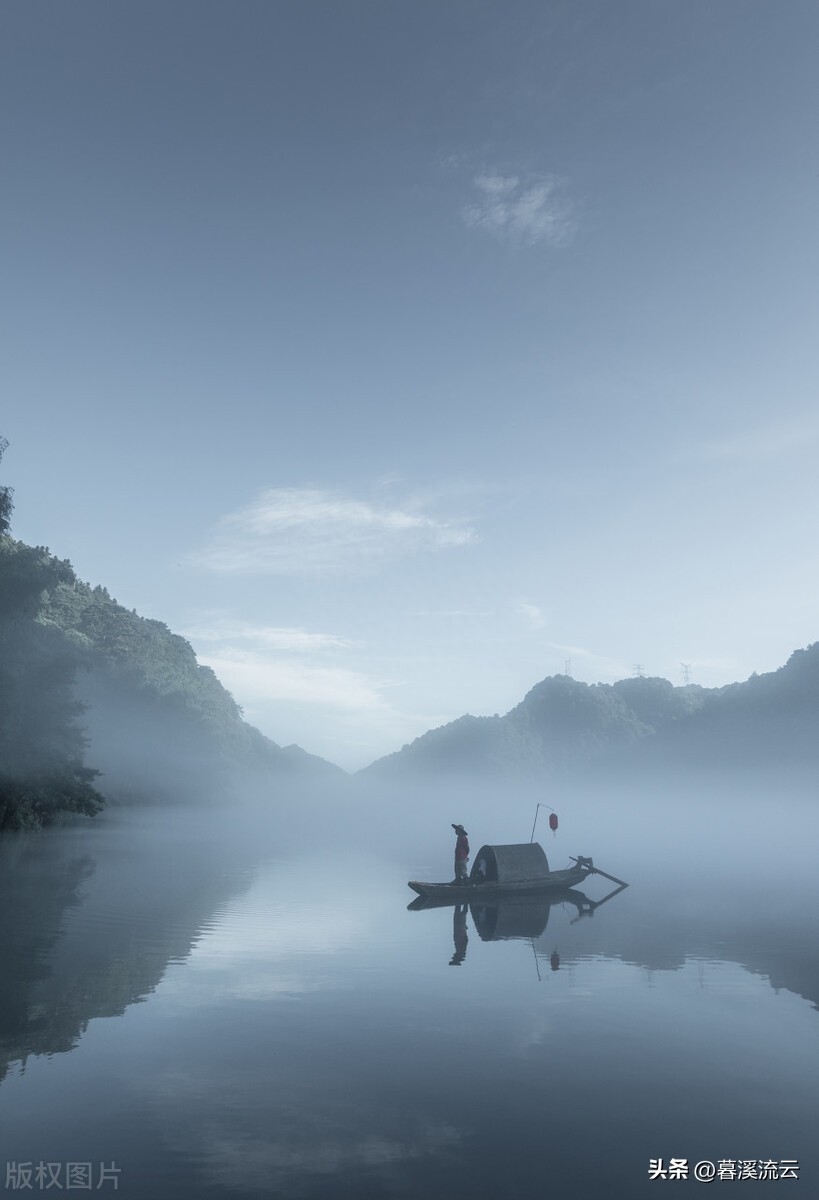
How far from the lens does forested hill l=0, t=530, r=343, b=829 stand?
1880 inches

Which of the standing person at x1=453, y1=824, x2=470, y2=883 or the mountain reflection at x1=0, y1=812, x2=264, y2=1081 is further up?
the standing person at x1=453, y1=824, x2=470, y2=883

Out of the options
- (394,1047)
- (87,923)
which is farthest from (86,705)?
(394,1047)

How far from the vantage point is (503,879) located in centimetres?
3331

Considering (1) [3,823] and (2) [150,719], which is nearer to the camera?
(1) [3,823]

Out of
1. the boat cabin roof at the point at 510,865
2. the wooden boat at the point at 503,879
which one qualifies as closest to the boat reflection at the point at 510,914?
the wooden boat at the point at 503,879

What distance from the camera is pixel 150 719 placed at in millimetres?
114500

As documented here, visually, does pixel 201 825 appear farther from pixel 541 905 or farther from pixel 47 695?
pixel 541 905

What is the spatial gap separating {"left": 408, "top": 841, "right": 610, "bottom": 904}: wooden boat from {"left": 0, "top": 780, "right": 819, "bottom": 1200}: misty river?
0.88 m

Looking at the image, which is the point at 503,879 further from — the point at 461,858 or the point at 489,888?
the point at 461,858

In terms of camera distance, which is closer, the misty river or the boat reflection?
the misty river

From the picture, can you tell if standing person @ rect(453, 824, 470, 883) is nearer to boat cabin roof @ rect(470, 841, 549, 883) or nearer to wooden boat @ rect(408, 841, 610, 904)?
wooden boat @ rect(408, 841, 610, 904)

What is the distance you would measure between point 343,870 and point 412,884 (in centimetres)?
1455

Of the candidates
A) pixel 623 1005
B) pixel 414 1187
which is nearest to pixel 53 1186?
pixel 414 1187

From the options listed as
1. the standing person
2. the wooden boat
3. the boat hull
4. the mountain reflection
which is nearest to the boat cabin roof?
the wooden boat
